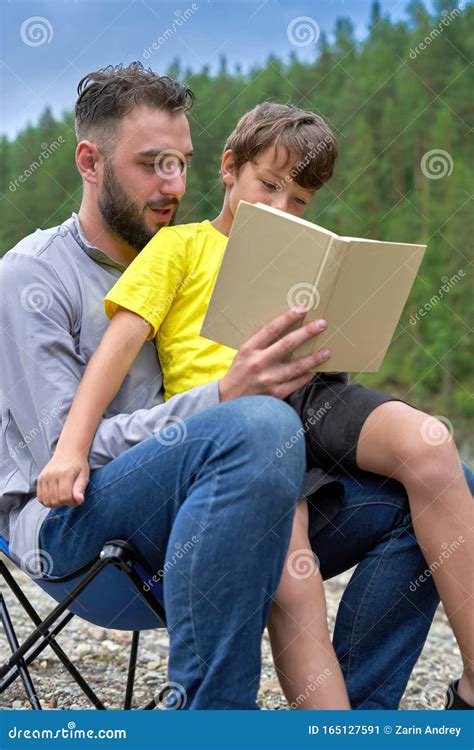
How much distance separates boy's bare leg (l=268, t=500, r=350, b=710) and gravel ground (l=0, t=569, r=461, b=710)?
121 cm

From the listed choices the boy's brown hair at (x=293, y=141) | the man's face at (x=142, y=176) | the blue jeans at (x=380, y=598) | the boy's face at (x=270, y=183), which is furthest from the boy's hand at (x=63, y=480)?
the boy's brown hair at (x=293, y=141)

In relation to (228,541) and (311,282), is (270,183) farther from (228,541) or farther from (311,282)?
(228,541)

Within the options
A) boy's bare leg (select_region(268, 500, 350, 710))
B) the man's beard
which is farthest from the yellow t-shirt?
boy's bare leg (select_region(268, 500, 350, 710))

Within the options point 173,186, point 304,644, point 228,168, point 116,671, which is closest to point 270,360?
point 304,644

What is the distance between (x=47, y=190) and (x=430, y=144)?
4.80 meters

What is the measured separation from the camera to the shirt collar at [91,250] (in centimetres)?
212

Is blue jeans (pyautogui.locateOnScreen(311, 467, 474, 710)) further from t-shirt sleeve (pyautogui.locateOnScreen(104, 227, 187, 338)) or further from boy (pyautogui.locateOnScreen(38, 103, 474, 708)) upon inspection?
t-shirt sleeve (pyautogui.locateOnScreen(104, 227, 187, 338))

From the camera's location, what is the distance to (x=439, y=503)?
1.82 metres

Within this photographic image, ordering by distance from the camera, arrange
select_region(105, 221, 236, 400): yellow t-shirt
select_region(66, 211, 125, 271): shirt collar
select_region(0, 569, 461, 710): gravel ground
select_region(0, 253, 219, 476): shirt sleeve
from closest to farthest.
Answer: select_region(0, 253, 219, 476): shirt sleeve
select_region(105, 221, 236, 400): yellow t-shirt
select_region(66, 211, 125, 271): shirt collar
select_region(0, 569, 461, 710): gravel ground

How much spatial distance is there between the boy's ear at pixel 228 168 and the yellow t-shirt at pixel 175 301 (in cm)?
28

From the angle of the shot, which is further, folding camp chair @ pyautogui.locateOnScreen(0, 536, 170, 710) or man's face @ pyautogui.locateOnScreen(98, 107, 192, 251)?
man's face @ pyautogui.locateOnScreen(98, 107, 192, 251)

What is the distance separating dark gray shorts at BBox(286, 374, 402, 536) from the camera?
195 centimetres

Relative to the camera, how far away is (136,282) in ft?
6.39

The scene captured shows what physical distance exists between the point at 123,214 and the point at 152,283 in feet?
0.92
